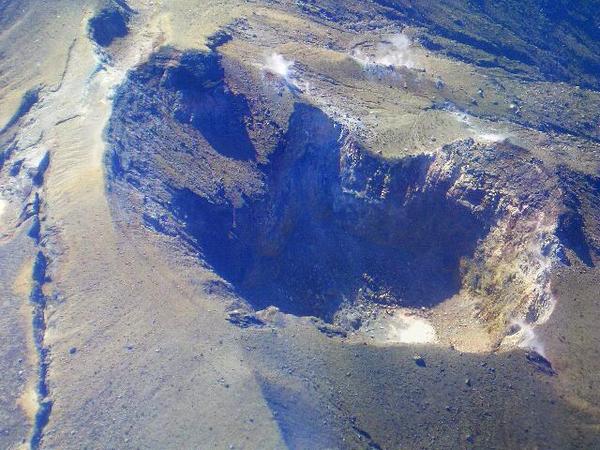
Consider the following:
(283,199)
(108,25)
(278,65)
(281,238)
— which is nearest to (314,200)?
(283,199)

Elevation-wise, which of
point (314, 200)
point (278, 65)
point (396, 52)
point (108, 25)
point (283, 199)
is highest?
point (108, 25)

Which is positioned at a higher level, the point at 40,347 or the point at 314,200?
the point at 40,347

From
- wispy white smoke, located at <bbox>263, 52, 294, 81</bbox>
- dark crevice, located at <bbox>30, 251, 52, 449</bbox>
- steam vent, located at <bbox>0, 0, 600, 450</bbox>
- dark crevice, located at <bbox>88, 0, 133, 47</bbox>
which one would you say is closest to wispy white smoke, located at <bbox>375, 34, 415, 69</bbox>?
steam vent, located at <bbox>0, 0, 600, 450</bbox>

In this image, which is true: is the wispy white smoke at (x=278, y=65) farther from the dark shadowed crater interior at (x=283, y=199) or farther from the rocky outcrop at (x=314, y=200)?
the dark shadowed crater interior at (x=283, y=199)

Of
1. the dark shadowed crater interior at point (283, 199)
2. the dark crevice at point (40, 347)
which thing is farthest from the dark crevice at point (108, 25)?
the dark crevice at point (40, 347)

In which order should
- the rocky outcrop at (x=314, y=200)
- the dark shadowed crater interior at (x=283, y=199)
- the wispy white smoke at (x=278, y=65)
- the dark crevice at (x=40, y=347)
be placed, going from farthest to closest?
the wispy white smoke at (x=278, y=65) < the dark shadowed crater interior at (x=283, y=199) < the rocky outcrop at (x=314, y=200) < the dark crevice at (x=40, y=347)

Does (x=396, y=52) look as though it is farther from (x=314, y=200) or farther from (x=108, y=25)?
(x=108, y=25)
